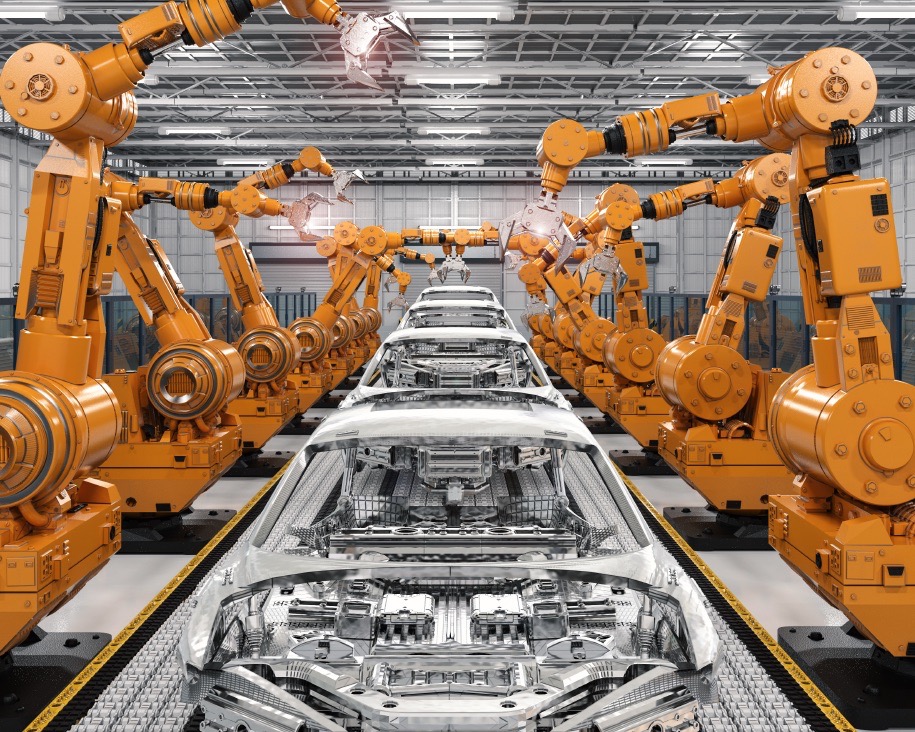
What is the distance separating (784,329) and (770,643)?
913cm

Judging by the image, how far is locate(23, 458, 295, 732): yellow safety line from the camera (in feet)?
10.5

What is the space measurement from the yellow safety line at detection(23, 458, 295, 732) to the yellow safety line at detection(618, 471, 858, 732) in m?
3.00

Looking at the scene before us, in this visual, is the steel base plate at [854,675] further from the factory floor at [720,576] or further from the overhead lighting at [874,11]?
the overhead lighting at [874,11]

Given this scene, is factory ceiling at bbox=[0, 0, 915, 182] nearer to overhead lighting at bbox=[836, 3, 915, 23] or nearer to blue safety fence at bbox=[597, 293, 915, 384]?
overhead lighting at bbox=[836, 3, 915, 23]

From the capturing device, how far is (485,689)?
2.30m

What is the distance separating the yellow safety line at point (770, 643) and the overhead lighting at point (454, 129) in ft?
48.1

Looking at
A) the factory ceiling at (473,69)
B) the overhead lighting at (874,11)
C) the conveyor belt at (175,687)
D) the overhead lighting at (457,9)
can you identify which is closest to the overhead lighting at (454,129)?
the factory ceiling at (473,69)

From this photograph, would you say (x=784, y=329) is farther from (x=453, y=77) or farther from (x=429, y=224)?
(x=429, y=224)

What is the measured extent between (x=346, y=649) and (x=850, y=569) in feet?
6.55

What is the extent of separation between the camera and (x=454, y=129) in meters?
19.4

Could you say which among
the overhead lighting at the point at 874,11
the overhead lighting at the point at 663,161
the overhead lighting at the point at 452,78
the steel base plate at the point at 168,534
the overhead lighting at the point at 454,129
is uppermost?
the overhead lighting at the point at 663,161

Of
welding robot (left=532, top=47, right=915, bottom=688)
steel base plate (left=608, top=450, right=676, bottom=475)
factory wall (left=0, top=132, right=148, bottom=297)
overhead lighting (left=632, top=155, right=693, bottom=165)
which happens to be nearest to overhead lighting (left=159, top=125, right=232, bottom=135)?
factory wall (left=0, top=132, right=148, bottom=297)

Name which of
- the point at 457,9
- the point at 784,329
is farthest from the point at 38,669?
the point at 784,329

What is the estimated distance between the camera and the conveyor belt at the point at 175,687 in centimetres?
315
